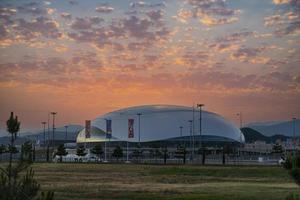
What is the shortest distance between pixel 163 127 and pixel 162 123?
220 centimetres

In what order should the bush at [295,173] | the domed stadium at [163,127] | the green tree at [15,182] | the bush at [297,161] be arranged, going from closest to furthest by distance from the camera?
the green tree at [15,182] < the bush at [295,173] < the bush at [297,161] < the domed stadium at [163,127]

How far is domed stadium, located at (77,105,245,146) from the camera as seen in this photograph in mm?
170500

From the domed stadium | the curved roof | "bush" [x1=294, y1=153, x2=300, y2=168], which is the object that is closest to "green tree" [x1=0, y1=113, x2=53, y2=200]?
"bush" [x1=294, y1=153, x2=300, y2=168]

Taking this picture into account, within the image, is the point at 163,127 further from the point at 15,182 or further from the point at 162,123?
the point at 15,182

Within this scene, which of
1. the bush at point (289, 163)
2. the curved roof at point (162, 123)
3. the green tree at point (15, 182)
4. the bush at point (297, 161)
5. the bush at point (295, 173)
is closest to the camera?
the green tree at point (15, 182)

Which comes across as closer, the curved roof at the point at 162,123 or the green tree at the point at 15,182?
the green tree at the point at 15,182

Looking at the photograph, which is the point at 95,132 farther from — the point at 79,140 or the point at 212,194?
the point at 212,194

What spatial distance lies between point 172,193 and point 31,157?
63.6 ft

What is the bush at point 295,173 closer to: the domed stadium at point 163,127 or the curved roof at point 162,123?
the domed stadium at point 163,127

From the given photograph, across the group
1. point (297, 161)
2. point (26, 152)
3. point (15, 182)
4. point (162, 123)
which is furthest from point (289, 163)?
point (162, 123)

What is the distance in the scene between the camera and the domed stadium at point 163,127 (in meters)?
170

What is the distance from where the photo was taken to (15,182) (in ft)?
33.8

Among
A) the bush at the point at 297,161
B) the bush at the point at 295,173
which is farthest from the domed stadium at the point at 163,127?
the bush at the point at 295,173

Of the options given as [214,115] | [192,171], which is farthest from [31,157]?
[214,115]
